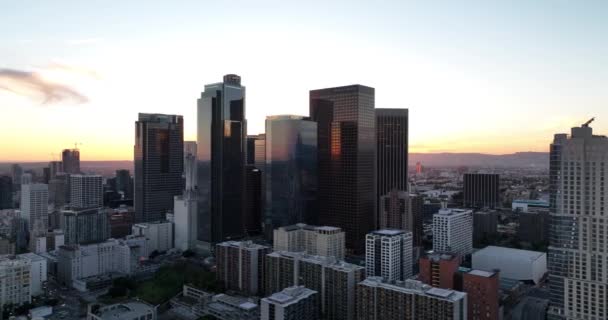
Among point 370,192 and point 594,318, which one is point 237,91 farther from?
point 594,318

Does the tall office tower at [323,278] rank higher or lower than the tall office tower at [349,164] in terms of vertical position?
lower

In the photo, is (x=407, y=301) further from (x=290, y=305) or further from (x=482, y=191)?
(x=482, y=191)

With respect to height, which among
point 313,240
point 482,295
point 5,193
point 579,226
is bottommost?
point 482,295

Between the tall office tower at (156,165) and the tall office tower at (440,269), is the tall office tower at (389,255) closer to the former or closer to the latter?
the tall office tower at (440,269)

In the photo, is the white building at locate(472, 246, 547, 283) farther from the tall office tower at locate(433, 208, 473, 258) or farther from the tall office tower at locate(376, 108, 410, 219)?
the tall office tower at locate(376, 108, 410, 219)

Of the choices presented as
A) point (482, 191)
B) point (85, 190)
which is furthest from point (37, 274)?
point (482, 191)

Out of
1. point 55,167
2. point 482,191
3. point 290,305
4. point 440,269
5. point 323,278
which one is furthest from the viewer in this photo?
point 55,167

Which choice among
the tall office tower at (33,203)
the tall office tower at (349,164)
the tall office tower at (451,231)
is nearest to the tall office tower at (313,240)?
the tall office tower at (349,164)
